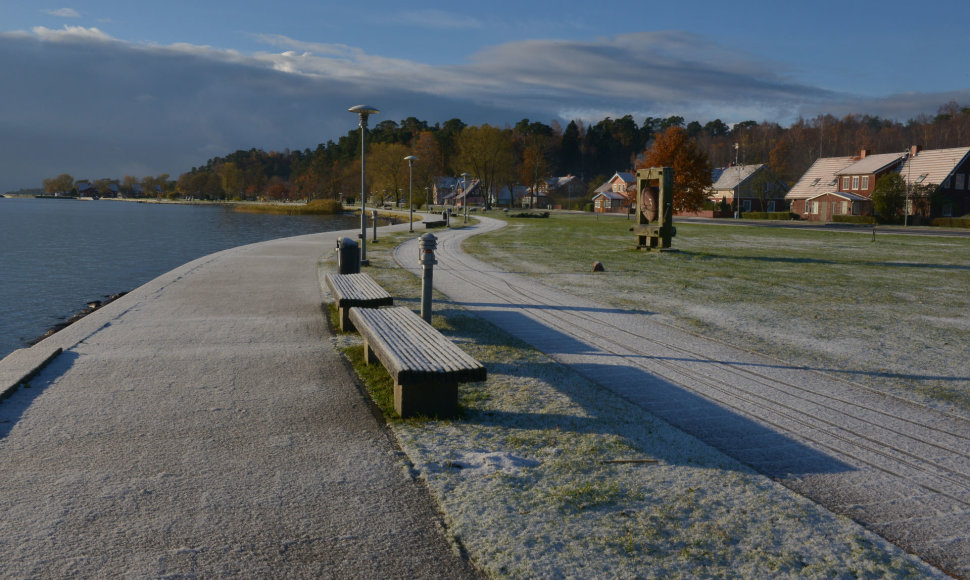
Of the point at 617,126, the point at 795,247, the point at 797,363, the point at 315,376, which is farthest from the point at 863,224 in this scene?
the point at 617,126

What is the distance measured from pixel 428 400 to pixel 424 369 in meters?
0.49

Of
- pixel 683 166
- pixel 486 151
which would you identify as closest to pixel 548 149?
pixel 486 151

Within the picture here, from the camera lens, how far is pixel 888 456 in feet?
15.5

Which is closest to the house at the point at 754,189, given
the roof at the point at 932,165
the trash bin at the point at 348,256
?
the roof at the point at 932,165

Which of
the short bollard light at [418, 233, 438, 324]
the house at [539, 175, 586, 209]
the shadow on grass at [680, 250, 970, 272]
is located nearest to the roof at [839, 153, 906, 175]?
the shadow on grass at [680, 250, 970, 272]

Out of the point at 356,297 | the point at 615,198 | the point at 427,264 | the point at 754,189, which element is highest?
the point at 754,189

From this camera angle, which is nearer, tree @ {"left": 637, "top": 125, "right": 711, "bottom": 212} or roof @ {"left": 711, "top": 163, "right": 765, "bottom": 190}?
tree @ {"left": 637, "top": 125, "right": 711, "bottom": 212}

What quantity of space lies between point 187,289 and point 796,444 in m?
11.1

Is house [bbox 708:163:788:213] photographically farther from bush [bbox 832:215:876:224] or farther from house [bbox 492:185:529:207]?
house [bbox 492:185:529:207]

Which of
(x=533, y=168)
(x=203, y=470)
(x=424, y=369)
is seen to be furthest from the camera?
(x=533, y=168)

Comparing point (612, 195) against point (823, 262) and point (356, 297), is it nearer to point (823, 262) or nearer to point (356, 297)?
point (823, 262)

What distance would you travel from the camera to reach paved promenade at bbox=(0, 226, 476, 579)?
3.25 meters

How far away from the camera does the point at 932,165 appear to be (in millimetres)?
58125

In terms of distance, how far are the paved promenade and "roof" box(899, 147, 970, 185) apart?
6363cm
